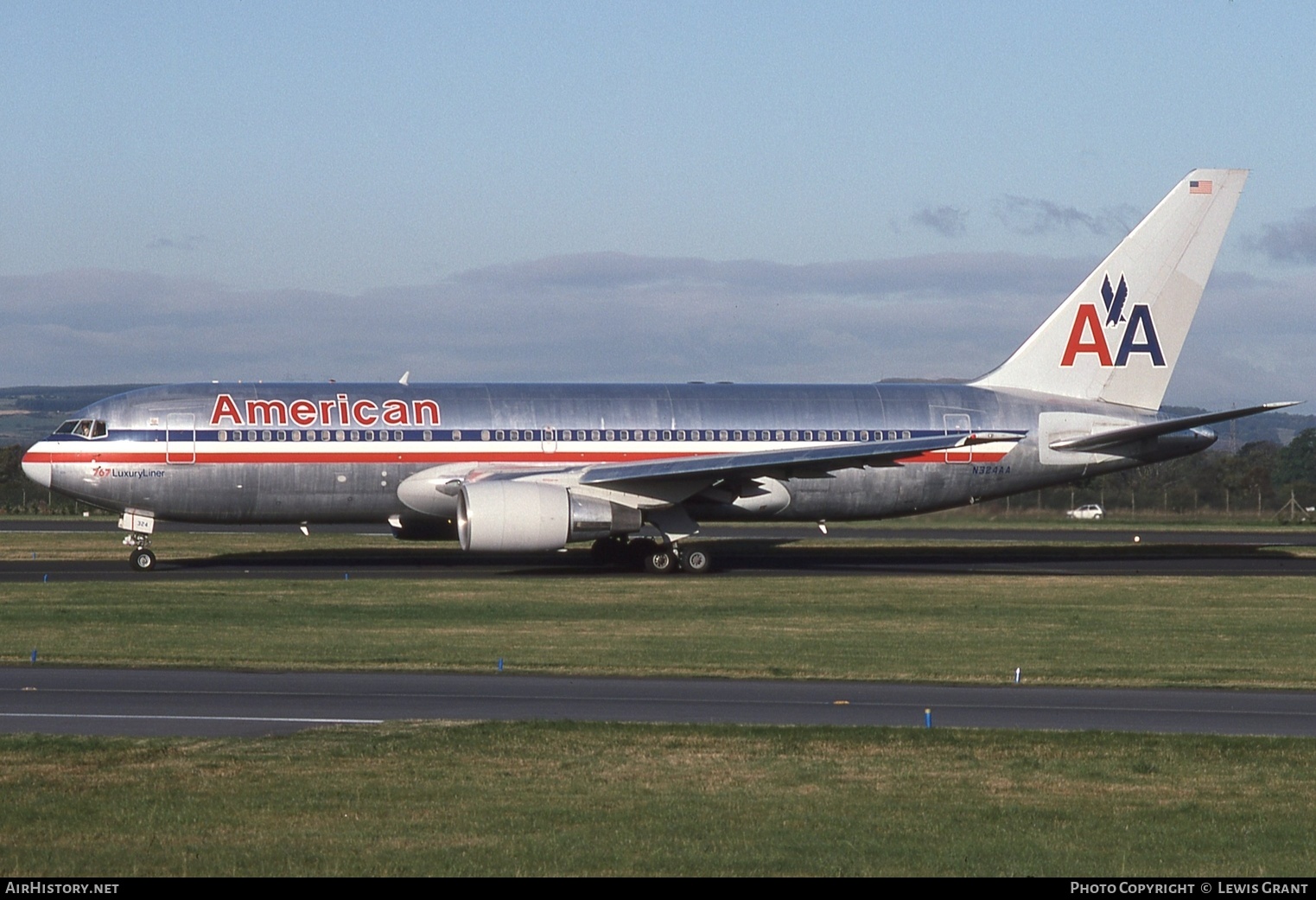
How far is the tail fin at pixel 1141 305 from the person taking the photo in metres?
40.8

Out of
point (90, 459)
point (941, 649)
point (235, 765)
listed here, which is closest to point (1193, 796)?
point (235, 765)

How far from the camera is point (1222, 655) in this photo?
2252 cm

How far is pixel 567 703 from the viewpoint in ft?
58.3

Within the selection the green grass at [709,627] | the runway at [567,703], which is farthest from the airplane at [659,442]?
the runway at [567,703]

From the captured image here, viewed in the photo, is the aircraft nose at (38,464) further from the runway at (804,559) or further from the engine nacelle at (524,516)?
the engine nacelle at (524,516)

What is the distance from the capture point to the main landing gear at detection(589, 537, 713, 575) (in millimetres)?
37406

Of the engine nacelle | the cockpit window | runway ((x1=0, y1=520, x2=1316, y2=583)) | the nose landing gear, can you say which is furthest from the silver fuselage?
the engine nacelle

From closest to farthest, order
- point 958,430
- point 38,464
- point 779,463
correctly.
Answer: point 779,463 → point 38,464 → point 958,430

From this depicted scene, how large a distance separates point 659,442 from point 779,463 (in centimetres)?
416

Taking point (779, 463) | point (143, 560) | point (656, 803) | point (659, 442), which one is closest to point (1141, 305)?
point (779, 463)

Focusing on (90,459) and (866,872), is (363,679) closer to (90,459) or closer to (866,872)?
(866,872)

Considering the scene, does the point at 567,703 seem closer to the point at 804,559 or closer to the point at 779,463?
the point at 779,463

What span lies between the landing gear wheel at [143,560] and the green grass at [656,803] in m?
23.2

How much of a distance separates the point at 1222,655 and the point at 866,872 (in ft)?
46.1
